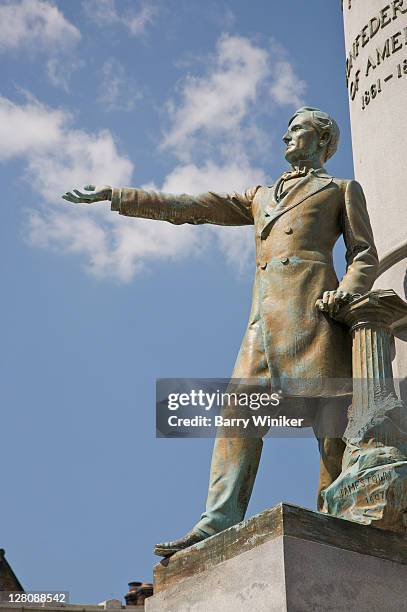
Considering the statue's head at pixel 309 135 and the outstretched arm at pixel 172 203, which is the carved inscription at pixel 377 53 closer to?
the statue's head at pixel 309 135

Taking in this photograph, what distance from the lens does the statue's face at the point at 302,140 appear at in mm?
7863

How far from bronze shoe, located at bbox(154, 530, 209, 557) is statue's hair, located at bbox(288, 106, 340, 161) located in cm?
286

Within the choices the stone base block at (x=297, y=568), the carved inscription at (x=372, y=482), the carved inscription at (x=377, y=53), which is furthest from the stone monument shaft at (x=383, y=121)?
the stone base block at (x=297, y=568)

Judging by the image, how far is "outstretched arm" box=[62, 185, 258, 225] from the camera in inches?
318

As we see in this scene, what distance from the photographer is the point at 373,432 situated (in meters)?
6.59

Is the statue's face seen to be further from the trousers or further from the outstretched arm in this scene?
the trousers

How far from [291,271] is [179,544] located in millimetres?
1893

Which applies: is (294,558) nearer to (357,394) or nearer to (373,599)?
(373,599)

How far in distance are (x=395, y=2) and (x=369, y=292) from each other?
12.1ft

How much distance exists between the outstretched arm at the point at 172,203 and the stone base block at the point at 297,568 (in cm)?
262

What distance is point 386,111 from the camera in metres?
9.45

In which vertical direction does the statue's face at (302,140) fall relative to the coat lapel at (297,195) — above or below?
above

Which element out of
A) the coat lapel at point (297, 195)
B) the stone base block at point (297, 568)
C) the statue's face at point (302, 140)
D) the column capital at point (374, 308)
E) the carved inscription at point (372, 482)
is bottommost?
the stone base block at point (297, 568)

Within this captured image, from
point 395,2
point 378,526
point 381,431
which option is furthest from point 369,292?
point 395,2
